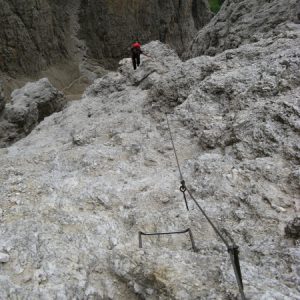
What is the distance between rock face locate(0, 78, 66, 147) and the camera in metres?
17.1

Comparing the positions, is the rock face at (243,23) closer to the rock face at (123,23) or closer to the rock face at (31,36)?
the rock face at (31,36)

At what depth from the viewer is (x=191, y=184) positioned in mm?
5289

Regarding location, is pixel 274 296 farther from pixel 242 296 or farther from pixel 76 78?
pixel 76 78

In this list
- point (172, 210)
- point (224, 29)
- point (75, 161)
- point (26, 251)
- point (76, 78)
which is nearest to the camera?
point (26, 251)

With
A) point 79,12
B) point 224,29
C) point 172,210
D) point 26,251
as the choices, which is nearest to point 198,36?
point 224,29

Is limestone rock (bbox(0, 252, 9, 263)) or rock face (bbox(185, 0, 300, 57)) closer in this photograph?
limestone rock (bbox(0, 252, 9, 263))

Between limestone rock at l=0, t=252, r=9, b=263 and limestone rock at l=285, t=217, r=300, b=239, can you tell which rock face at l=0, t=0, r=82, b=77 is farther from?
limestone rock at l=285, t=217, r=300, b=239

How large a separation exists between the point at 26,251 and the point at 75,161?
3150mm

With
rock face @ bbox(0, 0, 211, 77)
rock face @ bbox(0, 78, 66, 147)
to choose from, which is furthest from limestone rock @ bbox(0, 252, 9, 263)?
rock face @ bbox(0, 0, 211, 77)

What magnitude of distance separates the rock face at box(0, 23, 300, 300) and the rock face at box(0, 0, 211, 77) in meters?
24.1

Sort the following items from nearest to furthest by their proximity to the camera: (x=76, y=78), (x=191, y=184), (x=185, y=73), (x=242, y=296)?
(x=242, y=296)
(x=191, y=184)
(x=185, y=73)
(x=76, y=78)

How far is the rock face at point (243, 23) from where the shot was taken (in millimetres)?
11733

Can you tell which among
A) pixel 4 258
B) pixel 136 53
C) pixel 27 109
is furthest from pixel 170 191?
pixel 27 109

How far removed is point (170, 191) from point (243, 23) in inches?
437
